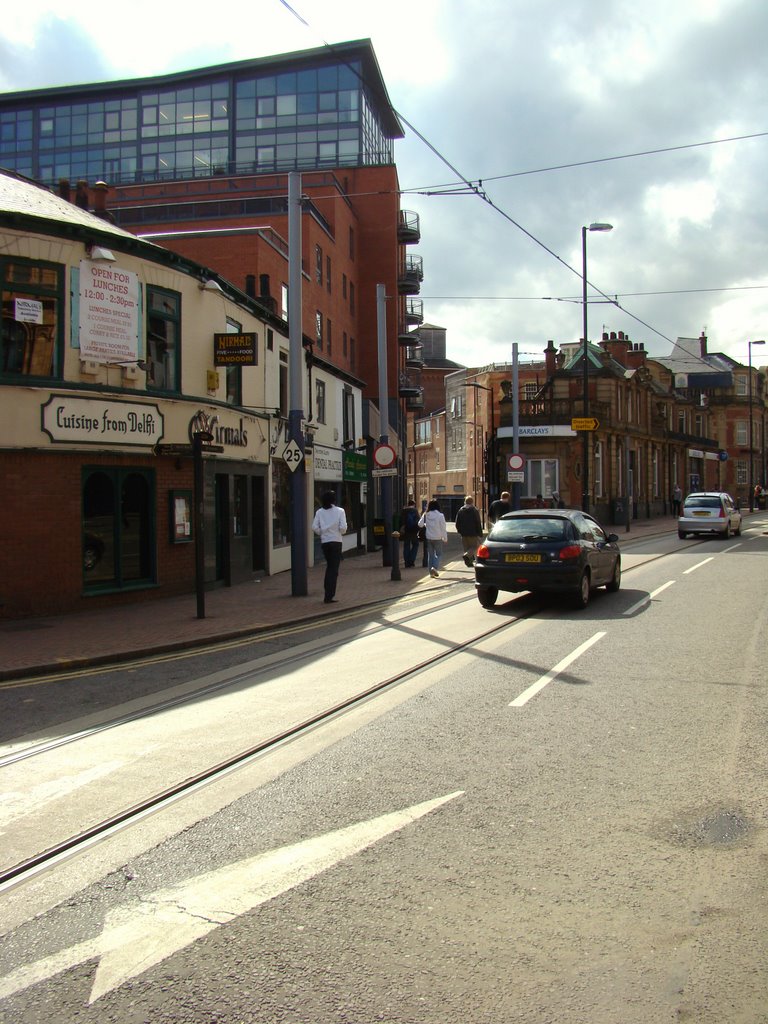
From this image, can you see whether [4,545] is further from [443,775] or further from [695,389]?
[695,389]

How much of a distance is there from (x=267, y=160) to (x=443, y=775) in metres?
48.9

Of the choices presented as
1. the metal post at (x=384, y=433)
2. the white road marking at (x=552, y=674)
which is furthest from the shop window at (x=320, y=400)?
the white road marking at (x=552, y=674)

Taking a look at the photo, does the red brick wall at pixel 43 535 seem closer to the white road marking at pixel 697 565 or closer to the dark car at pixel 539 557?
the dark car at pixel 539 557

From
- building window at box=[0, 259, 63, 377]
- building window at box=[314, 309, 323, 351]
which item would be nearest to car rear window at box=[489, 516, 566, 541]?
building window at box=[0, 259, 63, 377]

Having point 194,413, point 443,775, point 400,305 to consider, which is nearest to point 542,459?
point 400,305

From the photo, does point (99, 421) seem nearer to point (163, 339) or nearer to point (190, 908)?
point (163, 339)

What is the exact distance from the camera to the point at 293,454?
52.2 feet

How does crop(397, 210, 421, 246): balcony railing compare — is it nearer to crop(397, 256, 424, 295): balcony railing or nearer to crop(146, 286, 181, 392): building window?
crop(397, 256, 424, 295): balcony railing

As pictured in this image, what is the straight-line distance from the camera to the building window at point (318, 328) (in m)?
36.4

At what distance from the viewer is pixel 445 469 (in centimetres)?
6688

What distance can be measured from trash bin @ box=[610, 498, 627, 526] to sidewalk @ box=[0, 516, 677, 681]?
105 feet

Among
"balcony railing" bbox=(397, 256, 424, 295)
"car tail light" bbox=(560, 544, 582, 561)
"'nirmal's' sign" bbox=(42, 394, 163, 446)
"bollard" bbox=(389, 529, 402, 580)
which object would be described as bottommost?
"bollard" bbox=(389, 529, 402, 580)

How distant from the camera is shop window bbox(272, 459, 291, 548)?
21.8 m

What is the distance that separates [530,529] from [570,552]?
781 mm
